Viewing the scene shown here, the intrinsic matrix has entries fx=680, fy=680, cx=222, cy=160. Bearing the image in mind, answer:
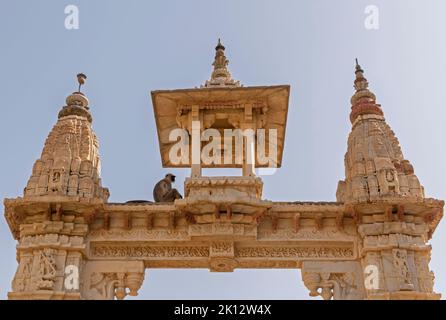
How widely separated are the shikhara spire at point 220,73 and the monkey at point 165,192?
92.0 inches

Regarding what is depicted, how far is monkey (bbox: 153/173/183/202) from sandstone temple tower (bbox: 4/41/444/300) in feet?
2.95

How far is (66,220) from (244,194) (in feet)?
11.6

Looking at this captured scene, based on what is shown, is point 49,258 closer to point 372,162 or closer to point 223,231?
point 223,231

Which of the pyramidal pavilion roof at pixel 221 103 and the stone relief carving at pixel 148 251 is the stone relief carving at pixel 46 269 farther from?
the pyramidal pavilion roof at pixel 221 103

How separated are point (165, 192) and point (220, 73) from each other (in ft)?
11.1

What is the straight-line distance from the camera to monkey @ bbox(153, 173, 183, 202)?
14992mm

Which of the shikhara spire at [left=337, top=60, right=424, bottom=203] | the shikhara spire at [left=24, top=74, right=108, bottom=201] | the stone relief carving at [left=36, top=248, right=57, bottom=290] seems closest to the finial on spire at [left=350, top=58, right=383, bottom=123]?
the shikhara spire at [left=337, top=60, right=424, bottom=203]

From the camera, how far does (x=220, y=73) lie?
16.5m

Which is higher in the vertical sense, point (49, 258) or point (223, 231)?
point (223, 231)

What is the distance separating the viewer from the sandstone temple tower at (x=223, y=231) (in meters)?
12.9

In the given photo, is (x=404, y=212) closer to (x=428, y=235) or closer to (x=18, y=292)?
(x=428, y=235)

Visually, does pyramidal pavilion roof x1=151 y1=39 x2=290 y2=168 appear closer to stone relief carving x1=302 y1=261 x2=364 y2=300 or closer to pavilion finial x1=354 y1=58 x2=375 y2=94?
pavilion finial x1=354 y1=58 x2=375 y2=94

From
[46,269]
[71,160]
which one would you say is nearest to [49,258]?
[46,269]

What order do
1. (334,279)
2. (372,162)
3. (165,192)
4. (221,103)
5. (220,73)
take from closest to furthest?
1. (334,279)
2. (372,162)
3. (165,192)
4. (221,103)
5. (220,73)
